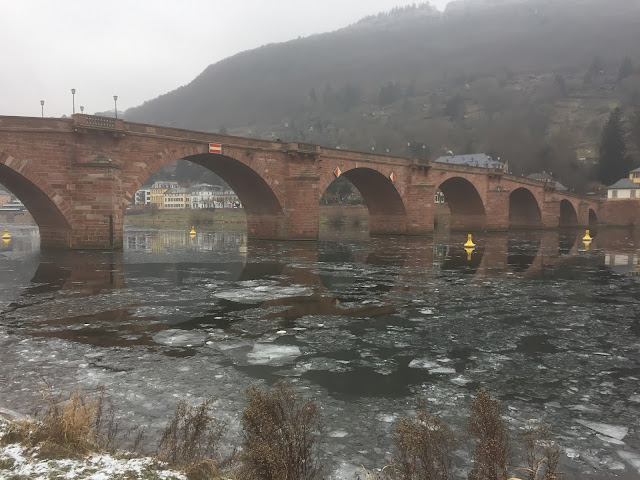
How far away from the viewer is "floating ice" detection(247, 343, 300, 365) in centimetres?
761

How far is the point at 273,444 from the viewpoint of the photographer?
385cm

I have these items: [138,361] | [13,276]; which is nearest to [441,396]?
[138,361]

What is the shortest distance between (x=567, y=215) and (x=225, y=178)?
62.3 meters

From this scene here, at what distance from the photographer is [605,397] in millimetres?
6234

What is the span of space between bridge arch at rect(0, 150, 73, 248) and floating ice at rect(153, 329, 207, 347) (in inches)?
754

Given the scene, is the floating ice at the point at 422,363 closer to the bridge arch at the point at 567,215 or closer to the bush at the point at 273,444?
the bush at the point at 273,444

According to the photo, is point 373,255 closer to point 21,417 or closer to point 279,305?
point 279,305

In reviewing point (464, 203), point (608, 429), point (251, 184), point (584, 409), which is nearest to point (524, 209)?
point (464, 203)

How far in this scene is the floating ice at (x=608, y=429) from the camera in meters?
5.14

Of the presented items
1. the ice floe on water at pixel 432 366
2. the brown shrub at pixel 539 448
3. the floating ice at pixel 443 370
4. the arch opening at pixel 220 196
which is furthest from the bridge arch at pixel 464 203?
the brown shrub at pixel 539 448

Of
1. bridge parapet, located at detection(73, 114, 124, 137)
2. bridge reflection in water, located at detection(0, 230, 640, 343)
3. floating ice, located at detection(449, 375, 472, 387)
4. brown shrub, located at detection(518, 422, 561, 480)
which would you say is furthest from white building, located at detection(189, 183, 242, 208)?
brown shrub, located at detection(518, 422, 561, 480)

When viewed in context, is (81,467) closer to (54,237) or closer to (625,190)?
(54,237)

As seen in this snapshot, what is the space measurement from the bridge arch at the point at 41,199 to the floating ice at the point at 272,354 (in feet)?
68.9

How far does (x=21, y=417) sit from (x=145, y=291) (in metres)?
9.27
